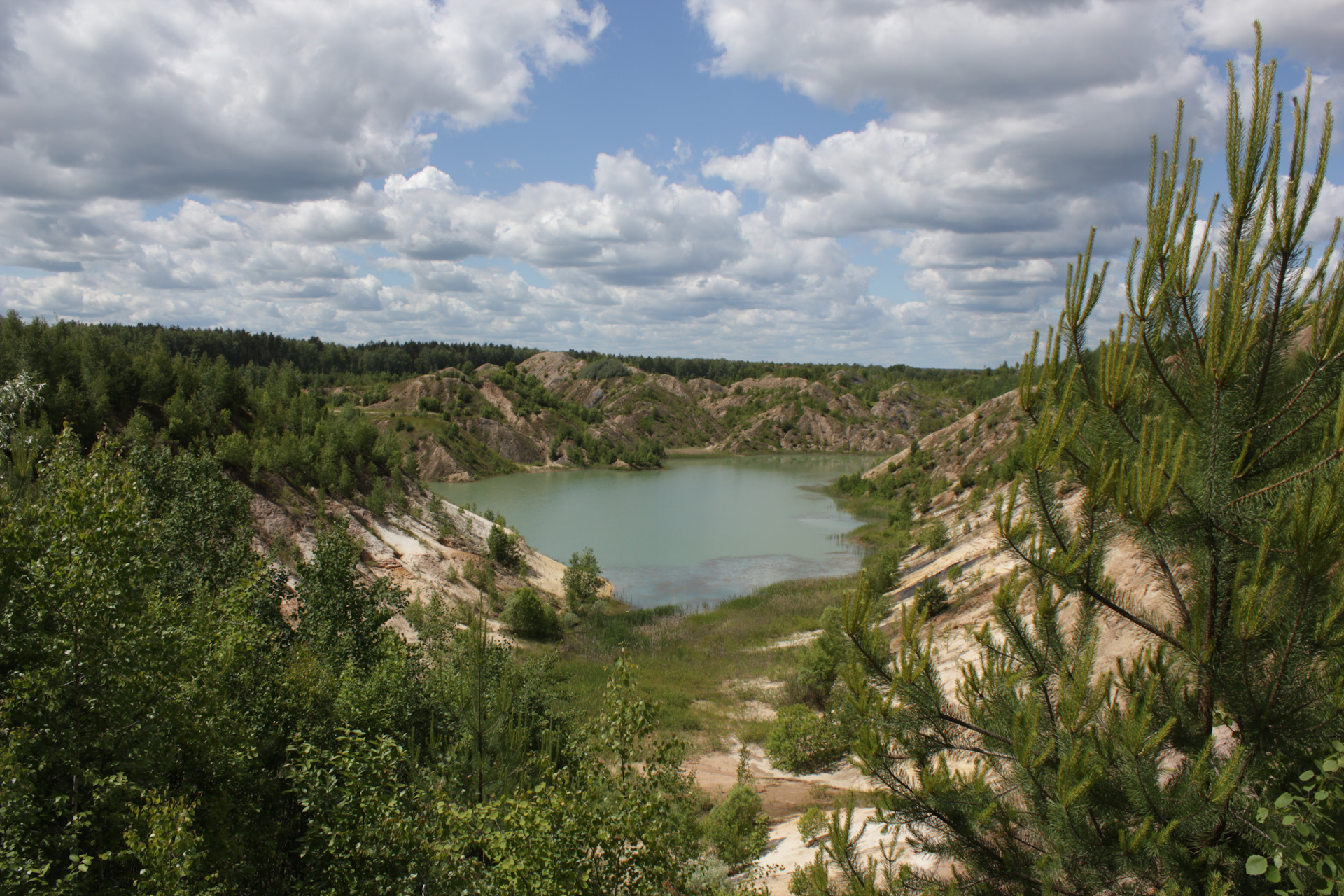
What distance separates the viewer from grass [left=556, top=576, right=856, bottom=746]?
19484 millimetres

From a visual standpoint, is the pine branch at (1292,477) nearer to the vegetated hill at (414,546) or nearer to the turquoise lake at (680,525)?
the vegetated hill at (414,546)

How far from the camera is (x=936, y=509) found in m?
48.5

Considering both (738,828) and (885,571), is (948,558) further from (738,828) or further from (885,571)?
(738,828)

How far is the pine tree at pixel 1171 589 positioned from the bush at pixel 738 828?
7.11 m

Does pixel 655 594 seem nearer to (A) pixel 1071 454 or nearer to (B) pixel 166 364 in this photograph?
(B) pixel 166 364

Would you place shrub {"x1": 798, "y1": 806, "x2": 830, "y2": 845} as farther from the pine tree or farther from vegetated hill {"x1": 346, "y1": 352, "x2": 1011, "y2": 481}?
vegetated hill {"x1": 346, "y1": 352, "x2": 1011, "y2": 481}

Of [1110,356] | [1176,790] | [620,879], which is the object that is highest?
[1110,356]

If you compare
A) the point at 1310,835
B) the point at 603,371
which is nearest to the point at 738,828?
the point at 1310,835

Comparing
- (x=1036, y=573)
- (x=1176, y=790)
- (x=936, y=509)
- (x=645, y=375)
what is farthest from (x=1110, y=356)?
(x=645, y=375)

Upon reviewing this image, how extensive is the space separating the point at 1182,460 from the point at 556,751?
13.3 metres

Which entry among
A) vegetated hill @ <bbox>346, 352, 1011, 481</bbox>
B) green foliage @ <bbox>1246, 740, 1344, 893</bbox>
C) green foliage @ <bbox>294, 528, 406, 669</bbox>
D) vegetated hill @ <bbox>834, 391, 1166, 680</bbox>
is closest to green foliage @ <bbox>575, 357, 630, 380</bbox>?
vegetated hill @ <bbox>346, 352, 1011, 481</bbox>

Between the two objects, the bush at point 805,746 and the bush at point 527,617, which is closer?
the bush at point 805,746

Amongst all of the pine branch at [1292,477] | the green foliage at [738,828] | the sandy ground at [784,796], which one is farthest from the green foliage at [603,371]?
the pine branch at [1292,477]

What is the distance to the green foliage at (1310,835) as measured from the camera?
124 inches
